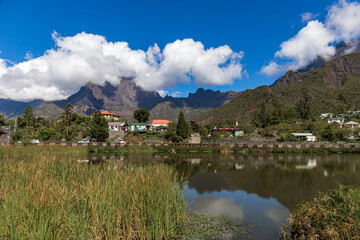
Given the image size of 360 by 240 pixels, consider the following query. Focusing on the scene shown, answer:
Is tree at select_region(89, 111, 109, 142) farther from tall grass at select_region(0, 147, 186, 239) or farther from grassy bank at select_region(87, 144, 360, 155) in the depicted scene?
tall grass at select_region(0, 147, 186, 239)

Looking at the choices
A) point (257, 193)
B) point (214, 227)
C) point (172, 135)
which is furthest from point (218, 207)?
point (172, 135)

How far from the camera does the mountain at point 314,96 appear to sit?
110m

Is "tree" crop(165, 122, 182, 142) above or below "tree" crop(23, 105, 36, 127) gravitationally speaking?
below

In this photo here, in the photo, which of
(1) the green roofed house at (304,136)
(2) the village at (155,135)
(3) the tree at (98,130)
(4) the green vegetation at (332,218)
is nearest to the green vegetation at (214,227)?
(4) the green vegetation at (332,218)

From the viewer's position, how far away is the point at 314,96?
5394 inches

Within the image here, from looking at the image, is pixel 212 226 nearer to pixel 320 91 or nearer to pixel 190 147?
pixel 190 147

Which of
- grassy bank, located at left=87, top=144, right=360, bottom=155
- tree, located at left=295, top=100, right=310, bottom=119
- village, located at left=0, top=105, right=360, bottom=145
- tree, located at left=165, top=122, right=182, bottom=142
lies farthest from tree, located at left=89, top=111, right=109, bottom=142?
tree, located at left=295, top=100, right=310, bottom=119

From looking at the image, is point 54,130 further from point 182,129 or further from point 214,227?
point 214,227

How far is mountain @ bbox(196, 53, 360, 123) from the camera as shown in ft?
361

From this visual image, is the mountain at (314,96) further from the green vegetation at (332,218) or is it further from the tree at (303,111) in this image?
the green vegetation at (332,218)

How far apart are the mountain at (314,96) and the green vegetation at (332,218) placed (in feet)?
282

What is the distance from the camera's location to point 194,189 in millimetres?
14953

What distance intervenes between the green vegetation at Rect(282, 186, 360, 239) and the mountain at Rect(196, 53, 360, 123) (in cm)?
8594

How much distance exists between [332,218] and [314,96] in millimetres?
163268
